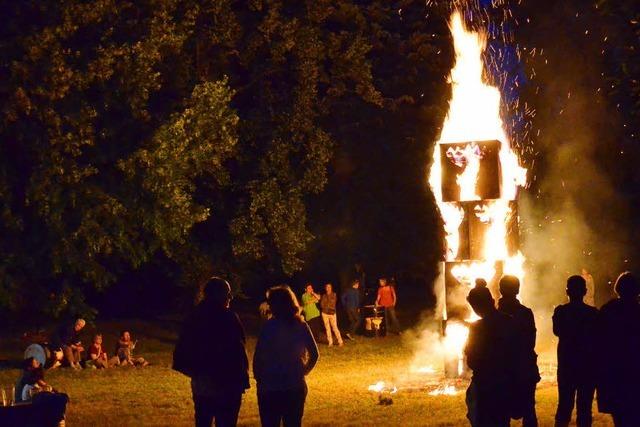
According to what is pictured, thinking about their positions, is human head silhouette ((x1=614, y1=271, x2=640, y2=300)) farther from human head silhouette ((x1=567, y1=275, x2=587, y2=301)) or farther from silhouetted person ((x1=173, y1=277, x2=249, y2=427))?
silhouetted person ((x1=173, y1=277, x2=249, y2=427))

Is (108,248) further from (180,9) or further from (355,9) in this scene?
(355,9)

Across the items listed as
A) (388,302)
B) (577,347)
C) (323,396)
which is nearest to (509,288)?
(577,347)

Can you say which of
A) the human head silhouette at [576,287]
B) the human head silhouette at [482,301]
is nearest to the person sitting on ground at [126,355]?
the human head silhouette at [576,287]

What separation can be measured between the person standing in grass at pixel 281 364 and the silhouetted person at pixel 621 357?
2.33 m

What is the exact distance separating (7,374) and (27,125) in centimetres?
547

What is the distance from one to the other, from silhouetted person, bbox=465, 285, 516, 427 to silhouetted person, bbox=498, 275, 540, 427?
0.30 feet

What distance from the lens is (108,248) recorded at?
24562 mm

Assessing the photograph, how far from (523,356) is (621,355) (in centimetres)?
81

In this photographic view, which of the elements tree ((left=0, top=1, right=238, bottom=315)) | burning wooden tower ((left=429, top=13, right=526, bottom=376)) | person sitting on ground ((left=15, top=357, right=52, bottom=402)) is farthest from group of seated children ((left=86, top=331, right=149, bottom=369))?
person sitting on ground ((left=15, top=357, right=52, bottom=402))

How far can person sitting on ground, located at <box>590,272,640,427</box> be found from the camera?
338 inches

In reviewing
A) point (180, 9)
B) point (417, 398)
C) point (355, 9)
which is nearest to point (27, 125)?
point (180, 9)

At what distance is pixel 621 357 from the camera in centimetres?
868

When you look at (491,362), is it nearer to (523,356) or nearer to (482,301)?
(523,356)

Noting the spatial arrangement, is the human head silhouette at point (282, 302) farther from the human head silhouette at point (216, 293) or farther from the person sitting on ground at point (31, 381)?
the person sitting on ground at point (31, 381)
